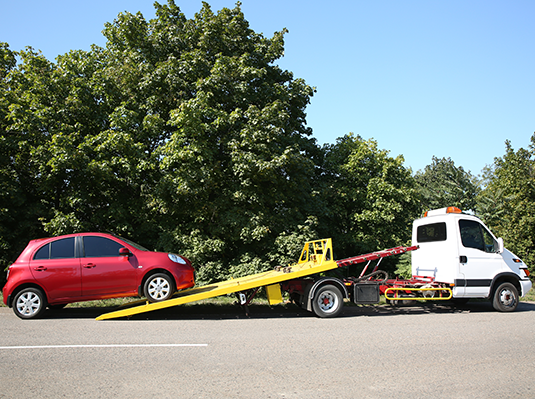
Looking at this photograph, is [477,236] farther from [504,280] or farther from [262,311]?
[262,311]

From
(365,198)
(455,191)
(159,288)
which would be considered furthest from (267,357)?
(455,191)

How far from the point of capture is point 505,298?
33.4 feet

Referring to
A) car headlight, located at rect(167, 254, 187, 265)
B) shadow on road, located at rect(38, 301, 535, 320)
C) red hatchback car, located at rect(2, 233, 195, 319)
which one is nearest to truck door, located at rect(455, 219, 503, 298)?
shadow on road, located at rect(38, 301, 535, 320)

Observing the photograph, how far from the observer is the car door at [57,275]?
8.77m

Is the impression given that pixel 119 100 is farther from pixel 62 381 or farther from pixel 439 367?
pixel 439 367

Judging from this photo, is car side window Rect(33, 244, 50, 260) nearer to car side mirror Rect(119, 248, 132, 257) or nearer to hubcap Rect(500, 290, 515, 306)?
car side mirror Rect(119, 248, 132, 257)

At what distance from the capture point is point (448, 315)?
32.5 ft

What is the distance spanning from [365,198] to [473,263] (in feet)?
32.7

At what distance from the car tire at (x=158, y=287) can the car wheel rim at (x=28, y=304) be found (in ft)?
7.67

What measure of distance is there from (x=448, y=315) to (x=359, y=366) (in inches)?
217

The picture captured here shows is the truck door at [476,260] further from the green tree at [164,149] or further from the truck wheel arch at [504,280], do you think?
the green tree at [164,149]

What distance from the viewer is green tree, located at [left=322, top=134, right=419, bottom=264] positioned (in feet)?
63.5

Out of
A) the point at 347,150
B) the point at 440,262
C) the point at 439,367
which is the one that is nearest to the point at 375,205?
the point at 347,150

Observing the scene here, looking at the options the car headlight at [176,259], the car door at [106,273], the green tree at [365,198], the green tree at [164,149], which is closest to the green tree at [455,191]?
the green tree at [365,198]
